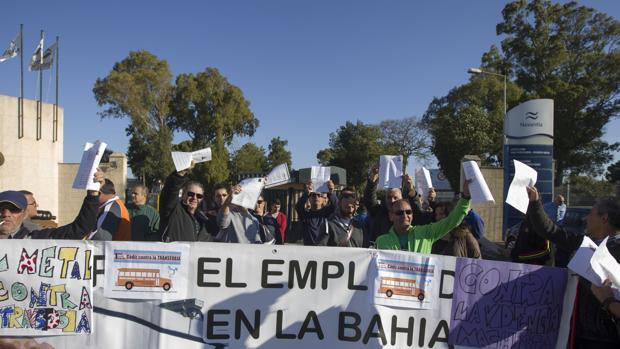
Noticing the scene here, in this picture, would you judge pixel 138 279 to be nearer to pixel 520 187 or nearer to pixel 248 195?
pixel 248 195

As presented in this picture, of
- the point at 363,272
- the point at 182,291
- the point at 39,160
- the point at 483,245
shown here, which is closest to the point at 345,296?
the point at 363,272

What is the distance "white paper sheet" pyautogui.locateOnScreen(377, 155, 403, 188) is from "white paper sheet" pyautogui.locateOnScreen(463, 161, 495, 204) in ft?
5.46

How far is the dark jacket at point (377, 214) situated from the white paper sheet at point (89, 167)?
109 inches

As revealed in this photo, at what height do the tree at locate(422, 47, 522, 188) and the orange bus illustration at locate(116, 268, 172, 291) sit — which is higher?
the tree at locate(422, 47, 522, 188)

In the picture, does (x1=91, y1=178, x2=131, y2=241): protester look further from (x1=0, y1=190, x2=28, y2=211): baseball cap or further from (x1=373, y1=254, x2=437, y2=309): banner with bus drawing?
(x1=373, y1=254, x2=437, y2=309): banner with bus drawing

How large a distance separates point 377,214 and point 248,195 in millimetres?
1594

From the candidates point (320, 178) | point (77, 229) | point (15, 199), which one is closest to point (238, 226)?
point (77, 229)

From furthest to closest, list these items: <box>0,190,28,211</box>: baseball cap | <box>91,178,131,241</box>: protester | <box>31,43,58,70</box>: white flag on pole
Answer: <box>31,43,58,70</box>: white flag on pole → <box>91,178,131,241</box>: protester → <box>0,190,28,211</box>: baseball cap

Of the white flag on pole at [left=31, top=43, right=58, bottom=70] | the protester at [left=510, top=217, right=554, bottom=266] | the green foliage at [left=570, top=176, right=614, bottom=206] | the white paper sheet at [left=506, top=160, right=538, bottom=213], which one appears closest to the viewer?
the white paper sheet at [left=506, top=160, right=538, bottom=213]

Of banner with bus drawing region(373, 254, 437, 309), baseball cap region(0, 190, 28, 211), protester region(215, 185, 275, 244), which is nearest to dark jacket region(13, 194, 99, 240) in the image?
baseball cap region(0, 190, 28, 211)

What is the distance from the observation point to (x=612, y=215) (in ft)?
9.52

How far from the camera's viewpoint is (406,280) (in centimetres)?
334

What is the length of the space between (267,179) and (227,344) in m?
2.07

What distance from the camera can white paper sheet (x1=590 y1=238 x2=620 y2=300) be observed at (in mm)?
2516
